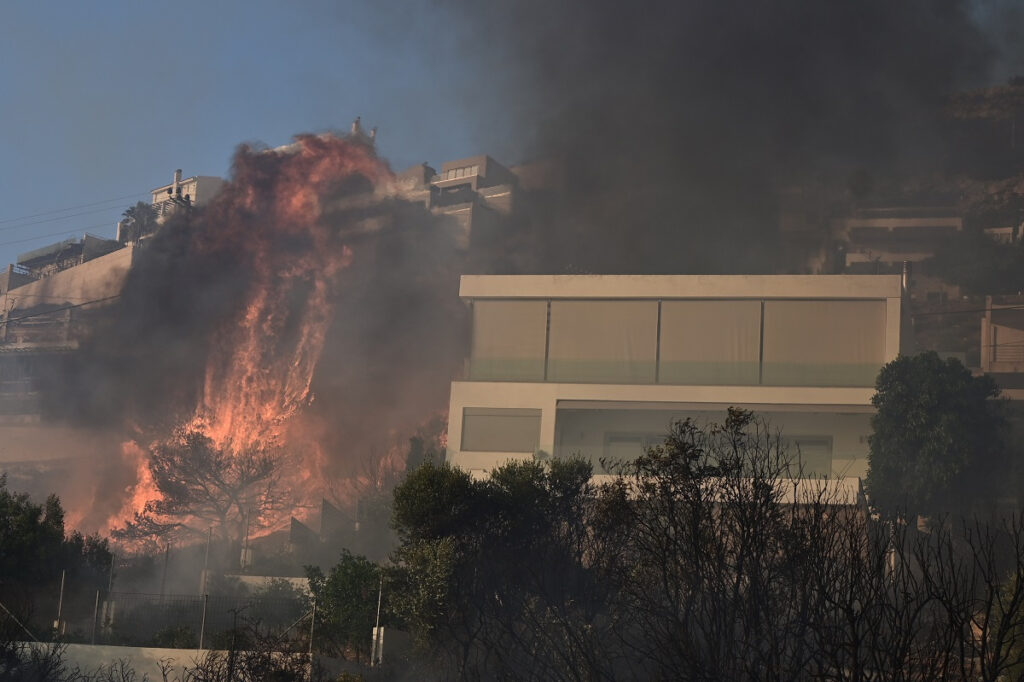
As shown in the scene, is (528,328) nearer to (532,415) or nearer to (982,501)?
(532,415)

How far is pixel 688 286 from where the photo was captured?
4388 cm

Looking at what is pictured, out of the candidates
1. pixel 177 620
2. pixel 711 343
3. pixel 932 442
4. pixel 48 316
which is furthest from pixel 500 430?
pixel 48 316

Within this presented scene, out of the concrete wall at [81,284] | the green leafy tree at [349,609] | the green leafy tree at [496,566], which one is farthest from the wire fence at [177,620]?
the concrete wall at [81,284]

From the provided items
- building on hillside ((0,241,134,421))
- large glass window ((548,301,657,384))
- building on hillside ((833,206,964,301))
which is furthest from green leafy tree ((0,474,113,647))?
building on hillside ((833,206,964,301))

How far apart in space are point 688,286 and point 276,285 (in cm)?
2685

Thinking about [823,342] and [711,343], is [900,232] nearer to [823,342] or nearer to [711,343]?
[823,342]

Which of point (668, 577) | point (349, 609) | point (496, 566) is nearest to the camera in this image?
point (668, 577)

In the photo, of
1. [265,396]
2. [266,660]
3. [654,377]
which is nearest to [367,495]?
[265,396]

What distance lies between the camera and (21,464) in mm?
74562

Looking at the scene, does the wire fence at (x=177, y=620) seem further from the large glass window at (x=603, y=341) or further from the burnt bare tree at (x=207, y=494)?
the burnt bare tree at (x=207, y=494)

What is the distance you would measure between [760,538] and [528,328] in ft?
85.4

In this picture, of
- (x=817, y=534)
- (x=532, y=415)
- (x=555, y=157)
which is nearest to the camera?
(x=817, y=534)

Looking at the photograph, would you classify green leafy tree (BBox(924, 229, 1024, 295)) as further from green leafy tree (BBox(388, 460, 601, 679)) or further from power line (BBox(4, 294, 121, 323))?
power line (BBox(4, 294, 121, 323))

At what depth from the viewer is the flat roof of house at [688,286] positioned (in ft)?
140
